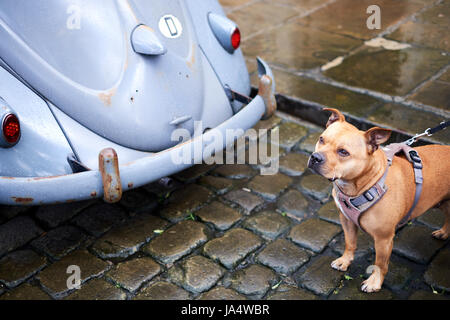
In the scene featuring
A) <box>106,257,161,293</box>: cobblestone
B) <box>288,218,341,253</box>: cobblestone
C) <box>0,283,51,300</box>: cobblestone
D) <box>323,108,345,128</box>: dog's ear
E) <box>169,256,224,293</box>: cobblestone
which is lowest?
<box>288,218,341,253</box>: cobblestone

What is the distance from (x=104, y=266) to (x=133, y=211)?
54 centimetres

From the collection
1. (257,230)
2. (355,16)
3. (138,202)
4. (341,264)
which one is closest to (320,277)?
(341,264)

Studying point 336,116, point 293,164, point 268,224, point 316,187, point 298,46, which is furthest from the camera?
point 298,46

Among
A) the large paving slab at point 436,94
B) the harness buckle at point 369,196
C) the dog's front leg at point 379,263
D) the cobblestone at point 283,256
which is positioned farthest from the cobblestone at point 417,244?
the large paving slab at point 436,94

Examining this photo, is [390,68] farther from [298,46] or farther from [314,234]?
[314,234]

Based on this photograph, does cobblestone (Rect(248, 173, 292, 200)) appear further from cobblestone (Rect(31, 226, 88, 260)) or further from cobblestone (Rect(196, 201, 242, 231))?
cobblestone (Rect(31, 226, 88, 260))

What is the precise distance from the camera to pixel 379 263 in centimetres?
280

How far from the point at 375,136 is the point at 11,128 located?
6.22 feet

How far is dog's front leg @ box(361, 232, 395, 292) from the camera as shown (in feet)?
8.89

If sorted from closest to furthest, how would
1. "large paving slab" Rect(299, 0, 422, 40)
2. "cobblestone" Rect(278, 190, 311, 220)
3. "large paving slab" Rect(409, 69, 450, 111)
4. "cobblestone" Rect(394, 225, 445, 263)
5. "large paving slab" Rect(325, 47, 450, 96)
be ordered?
1. "cobblestone" Rect(394, 225, 445, 263)
2. "cobblestone" Rect(278, 190, 311, 220)
3. "large paving slab" Rect(409, 69, 450, 111)
4. "large paving slab" Rect(325, 47, 450, 96)
5. "large paving slab" Rect(299, 0, 422, 40)

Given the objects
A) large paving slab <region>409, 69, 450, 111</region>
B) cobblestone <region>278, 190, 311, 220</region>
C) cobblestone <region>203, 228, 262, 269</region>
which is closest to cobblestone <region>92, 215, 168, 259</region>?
cobblestone <region>203, 228, 262, 269</region>

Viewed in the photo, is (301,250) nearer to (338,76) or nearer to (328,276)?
(328,276)

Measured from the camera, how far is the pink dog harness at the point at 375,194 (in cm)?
263
